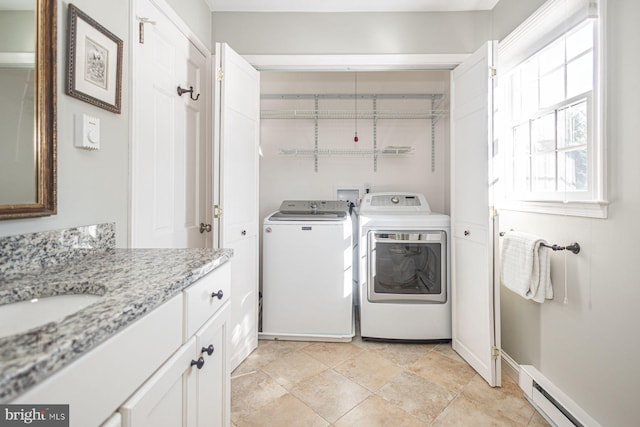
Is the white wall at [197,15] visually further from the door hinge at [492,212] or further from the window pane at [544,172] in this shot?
the window pane at [544,172]

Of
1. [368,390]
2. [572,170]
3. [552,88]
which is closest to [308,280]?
[368,390]

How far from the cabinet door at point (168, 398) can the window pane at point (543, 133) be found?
77.6 inches

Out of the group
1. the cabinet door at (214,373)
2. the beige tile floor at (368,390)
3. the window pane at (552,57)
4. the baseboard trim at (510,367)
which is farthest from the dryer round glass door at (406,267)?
the cabinet door at (214,373)

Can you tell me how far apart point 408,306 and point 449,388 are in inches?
23.3

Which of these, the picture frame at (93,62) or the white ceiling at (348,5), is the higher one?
the white ceiling at (348,5)

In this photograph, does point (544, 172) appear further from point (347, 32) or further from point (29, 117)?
point (29, 117)

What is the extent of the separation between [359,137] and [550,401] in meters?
2.35

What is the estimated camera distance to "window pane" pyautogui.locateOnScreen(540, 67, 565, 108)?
4.99ft

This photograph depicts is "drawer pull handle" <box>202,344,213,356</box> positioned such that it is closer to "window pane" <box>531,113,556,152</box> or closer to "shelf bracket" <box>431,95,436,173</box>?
"window pane" <box>531,113,556,152</box>

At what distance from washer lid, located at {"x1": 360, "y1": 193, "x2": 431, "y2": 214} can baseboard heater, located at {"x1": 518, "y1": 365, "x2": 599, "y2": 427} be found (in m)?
1.33

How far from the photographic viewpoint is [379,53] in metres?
2.15

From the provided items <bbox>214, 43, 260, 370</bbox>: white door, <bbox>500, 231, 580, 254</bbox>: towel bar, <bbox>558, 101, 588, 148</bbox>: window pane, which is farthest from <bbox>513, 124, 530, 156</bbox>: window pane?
<bbox>214, 43, 260, 370</bbox>: white door

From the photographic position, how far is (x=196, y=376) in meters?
0.86

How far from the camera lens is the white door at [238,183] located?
1.79 metres
